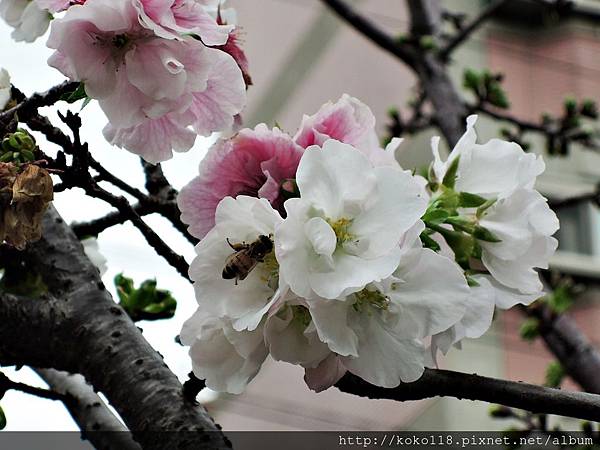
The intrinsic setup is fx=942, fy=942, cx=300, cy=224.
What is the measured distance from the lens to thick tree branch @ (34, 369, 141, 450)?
2.81 ft

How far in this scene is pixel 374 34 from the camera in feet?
6.47

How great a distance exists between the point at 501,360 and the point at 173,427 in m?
3.23

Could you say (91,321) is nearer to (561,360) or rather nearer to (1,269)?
(1,269)

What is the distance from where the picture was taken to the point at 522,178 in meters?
0.67

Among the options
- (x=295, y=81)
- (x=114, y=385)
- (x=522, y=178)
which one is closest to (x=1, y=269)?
(x=114, y=385)

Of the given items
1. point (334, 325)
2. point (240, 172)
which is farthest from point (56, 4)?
point (334, 325)

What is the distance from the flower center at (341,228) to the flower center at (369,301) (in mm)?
34

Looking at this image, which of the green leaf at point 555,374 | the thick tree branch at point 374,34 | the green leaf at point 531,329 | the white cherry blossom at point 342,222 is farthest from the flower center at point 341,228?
the thick tree branch at point 374,34

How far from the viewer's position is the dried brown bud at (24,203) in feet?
1.81

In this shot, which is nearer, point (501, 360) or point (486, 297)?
point (486, 297)

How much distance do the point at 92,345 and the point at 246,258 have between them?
255 millimetres

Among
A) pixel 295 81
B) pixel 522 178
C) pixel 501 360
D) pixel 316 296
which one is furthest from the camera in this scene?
pixel 295 81

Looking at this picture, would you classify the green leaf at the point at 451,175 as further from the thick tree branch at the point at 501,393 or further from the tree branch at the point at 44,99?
the tree branch at the point at 44,99

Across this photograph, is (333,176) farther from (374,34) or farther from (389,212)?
(374,34)
